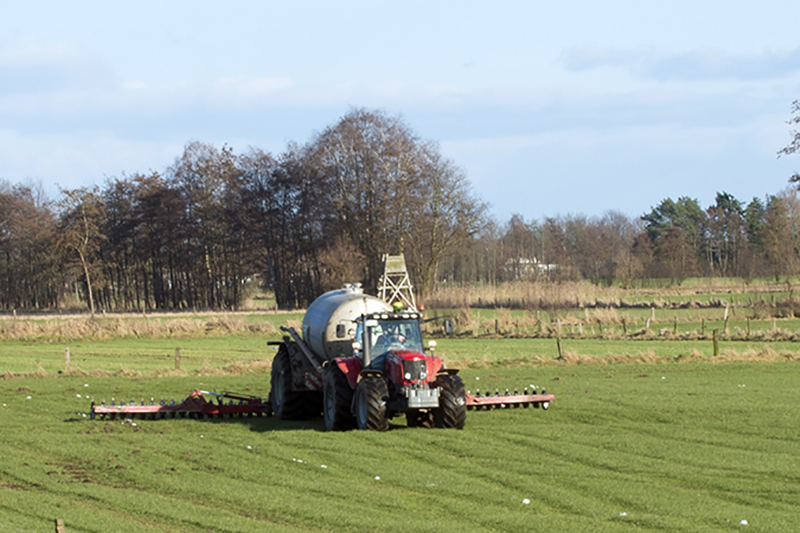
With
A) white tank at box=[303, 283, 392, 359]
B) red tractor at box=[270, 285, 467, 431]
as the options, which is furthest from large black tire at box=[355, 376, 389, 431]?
white tank at box=[303, 283, 392, 359]

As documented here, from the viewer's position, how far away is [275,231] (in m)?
75.0

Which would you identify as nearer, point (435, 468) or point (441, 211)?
point (435, 468)

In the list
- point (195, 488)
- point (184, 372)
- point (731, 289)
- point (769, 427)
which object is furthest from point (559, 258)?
point (195, 488)

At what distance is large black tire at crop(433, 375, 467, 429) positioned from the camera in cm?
1530

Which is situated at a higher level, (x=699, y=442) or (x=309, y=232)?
(x=309, y=232)

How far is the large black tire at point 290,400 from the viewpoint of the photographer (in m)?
17.9

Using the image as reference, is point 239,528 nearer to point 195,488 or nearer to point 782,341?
point 195,488

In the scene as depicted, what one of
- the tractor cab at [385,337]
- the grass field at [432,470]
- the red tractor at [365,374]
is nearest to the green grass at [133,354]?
the grass field at [432,470]

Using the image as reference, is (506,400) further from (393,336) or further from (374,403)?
(374,403)

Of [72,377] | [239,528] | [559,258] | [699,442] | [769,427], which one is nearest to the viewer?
[239,528]

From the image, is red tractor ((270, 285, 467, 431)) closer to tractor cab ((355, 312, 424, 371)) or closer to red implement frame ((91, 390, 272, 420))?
tractor cab ((355, 312, 424, 371))

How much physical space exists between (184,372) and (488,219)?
138ft

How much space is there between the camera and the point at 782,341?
1518 inches

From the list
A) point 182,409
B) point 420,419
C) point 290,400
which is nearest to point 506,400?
point 420,419
